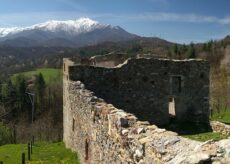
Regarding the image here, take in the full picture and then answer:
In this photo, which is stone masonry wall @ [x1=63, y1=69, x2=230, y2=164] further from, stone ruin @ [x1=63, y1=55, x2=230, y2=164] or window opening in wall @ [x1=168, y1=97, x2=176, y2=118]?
window opening in wall @ [x1=168, y1=97, x2=176, y2=118]

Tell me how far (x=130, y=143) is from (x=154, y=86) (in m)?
14.1

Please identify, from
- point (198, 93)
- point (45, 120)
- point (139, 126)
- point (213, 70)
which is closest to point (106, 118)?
point (139, 126)

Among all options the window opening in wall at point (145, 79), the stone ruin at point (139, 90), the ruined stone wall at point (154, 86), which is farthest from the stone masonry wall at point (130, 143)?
the window opening in wall at point (145, 79)

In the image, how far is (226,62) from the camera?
91.3 m

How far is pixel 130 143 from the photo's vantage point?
841 cm

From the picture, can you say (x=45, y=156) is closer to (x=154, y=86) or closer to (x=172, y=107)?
(x=154, y=86)

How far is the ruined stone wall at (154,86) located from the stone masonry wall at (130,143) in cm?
512

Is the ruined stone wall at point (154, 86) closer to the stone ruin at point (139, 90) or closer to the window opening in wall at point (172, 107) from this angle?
the stone ruin at point (139, 90)

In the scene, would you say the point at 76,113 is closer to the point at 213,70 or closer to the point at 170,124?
the point at 170,124

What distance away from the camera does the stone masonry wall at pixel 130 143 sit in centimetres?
571

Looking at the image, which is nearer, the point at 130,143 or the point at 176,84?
the point at 130,143

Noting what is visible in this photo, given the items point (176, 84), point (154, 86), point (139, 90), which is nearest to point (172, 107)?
point (176, 84)

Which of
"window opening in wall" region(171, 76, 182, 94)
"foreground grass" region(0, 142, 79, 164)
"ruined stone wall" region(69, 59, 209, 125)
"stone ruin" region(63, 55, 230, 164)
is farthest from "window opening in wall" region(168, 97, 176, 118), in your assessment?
"foreground grass" region(0, 142, 79, 164)

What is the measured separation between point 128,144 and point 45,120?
6952 centimetres
